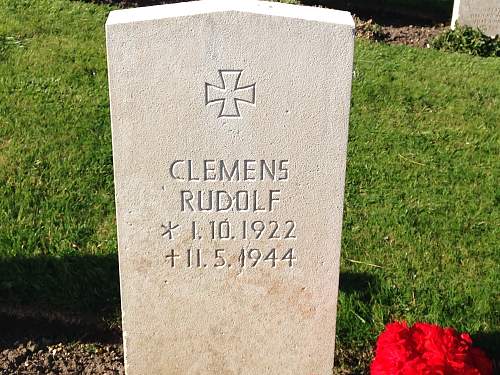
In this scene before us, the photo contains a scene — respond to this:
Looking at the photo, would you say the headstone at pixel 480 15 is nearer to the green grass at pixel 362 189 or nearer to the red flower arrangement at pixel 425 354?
the green grass at pixel 362 189

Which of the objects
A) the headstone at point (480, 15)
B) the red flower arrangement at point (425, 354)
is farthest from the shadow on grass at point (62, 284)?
the headstone at point (480, 15)

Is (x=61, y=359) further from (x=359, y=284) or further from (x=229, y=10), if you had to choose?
(x=229, y=10)

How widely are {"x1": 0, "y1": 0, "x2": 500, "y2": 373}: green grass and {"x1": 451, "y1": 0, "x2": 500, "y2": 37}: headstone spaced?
1.45 m

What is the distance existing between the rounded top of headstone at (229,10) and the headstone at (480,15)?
546cm

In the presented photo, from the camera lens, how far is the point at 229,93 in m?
2.70

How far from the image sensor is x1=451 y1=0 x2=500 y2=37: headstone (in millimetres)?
7770

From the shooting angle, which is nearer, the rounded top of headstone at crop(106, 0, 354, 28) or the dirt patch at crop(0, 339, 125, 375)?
the rounded top of headstone at crop(106, 0, 354, 28)

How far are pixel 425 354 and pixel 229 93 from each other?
1174 millimetres

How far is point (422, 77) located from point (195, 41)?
3.92 meters

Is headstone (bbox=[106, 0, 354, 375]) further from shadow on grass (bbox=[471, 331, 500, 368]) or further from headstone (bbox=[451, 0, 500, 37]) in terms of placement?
headstone (bbox=[451, 0, 500, 37])

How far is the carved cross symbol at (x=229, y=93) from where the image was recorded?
8.82 ft

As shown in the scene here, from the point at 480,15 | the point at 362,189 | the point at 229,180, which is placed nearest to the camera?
the point at 229,180

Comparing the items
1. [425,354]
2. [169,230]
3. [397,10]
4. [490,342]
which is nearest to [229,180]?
[169,230]

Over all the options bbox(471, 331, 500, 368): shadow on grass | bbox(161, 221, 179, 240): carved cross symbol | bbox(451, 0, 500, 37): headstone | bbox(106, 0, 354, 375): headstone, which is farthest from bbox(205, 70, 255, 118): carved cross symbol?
bbox(451, 0, 500, 37): headstone
